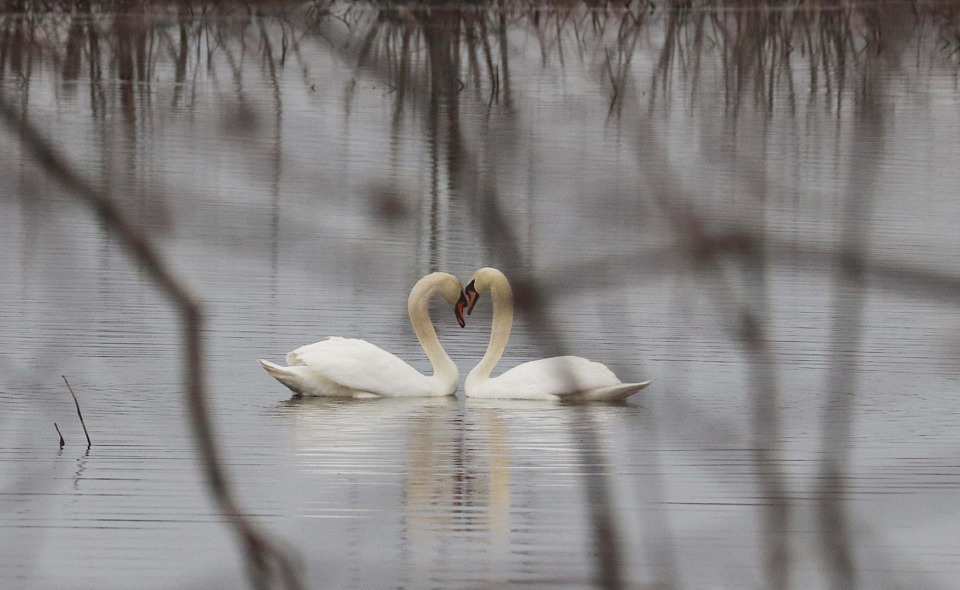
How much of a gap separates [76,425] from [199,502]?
1462 millimetres

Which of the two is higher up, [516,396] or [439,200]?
[439,200]

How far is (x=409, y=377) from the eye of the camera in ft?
27.0

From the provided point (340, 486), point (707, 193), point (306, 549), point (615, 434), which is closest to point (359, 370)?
point (615, 434)

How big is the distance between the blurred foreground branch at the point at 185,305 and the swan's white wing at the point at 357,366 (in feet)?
22.0

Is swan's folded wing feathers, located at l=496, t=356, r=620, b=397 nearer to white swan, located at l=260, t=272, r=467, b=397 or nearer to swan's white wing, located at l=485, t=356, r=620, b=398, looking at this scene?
swan's white wing, located at l=485, t=356, r=620, b=398

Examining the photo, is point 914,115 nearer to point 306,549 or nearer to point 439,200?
point 439,200

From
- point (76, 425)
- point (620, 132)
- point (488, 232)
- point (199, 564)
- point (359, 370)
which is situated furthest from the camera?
point (359, 370)

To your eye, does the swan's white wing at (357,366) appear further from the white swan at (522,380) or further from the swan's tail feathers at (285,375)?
the white swan at (522,380)

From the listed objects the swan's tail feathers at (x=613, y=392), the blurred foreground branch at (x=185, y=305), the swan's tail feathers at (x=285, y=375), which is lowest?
the swan's tail feathers at (x=613, y=392)

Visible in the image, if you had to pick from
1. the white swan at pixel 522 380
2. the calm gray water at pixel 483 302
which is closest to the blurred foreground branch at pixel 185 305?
the calm gray water at pixel 483 302

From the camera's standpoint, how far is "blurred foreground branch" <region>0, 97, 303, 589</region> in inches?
46.8

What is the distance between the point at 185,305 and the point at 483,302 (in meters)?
5.33

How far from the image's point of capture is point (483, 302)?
655 cm

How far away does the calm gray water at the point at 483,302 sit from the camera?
151 cm
